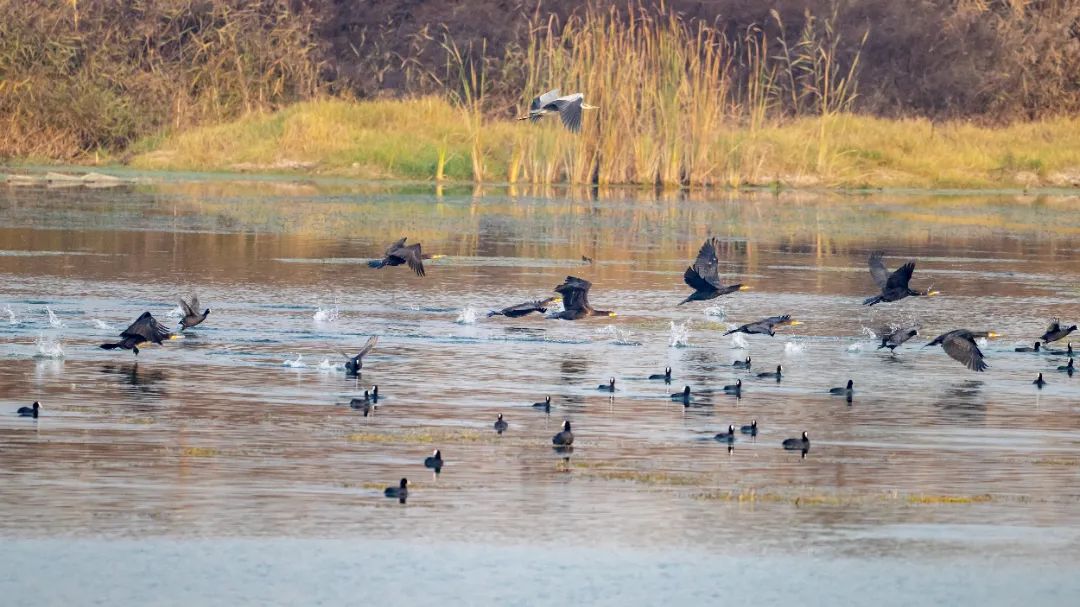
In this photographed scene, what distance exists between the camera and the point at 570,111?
58.0 ft

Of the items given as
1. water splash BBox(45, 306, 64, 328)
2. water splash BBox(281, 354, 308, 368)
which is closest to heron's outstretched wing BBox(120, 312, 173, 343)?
water splash BBox(281, 354, 308, 368)

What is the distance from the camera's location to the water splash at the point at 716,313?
17.2 m

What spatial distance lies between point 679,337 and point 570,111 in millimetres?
3163

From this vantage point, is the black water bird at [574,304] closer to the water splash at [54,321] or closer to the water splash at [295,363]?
the water splash at [295,363]

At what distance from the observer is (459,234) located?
82.3 ft

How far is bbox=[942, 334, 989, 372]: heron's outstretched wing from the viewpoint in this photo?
13320 mm

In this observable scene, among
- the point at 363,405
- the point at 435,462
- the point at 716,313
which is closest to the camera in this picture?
the point at 435,462

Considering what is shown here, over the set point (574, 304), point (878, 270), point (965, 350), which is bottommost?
point (965, 350)

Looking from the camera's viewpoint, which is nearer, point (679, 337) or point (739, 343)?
point (739, 343)

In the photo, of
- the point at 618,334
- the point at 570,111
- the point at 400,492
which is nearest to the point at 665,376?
the point at 618,334

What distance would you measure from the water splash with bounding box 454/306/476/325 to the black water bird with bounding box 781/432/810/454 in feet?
19.3

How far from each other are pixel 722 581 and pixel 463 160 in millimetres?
30040

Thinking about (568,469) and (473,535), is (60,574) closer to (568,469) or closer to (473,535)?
(473,535)

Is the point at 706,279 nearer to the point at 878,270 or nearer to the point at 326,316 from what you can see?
the point at 878,270
